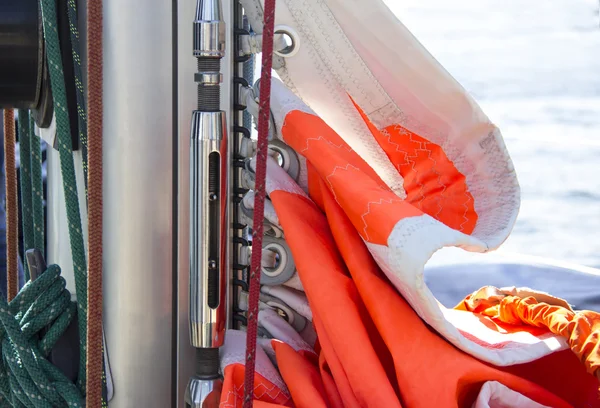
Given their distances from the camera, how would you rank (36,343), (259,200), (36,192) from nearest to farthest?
(259,200)
(36,343)
(36,192)

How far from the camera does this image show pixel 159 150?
77cm

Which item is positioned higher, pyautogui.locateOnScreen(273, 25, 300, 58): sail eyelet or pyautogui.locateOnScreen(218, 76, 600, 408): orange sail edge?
pyautogui.locateOnScreen(273, 25, 300, 58): sail eyelet

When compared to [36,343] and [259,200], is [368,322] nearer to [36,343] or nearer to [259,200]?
[259,200]

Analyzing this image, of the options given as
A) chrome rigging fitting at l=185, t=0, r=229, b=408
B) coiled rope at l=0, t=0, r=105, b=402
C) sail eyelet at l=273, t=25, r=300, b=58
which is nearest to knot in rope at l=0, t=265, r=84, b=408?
coiled rope at l=0, t=0, r=105, b=402

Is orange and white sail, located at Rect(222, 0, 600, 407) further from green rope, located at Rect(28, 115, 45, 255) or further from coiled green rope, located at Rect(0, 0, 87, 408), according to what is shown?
green rope, located at Rect(28, 115, 45, 255)

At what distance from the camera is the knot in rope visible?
30.1 inches

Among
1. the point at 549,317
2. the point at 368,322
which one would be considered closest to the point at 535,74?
the point at 549,317

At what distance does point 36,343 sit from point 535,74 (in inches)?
65.2

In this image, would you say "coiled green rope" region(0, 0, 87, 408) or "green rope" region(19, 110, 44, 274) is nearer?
"coiled green rope" region(0, 0, 87, 408)

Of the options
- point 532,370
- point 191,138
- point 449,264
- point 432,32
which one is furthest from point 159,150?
point 432,32

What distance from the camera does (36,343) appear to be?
80cm

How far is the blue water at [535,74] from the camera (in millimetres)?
1996

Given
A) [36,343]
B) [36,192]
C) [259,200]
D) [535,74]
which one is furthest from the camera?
[535,74]

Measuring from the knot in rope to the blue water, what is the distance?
4.41 feet
